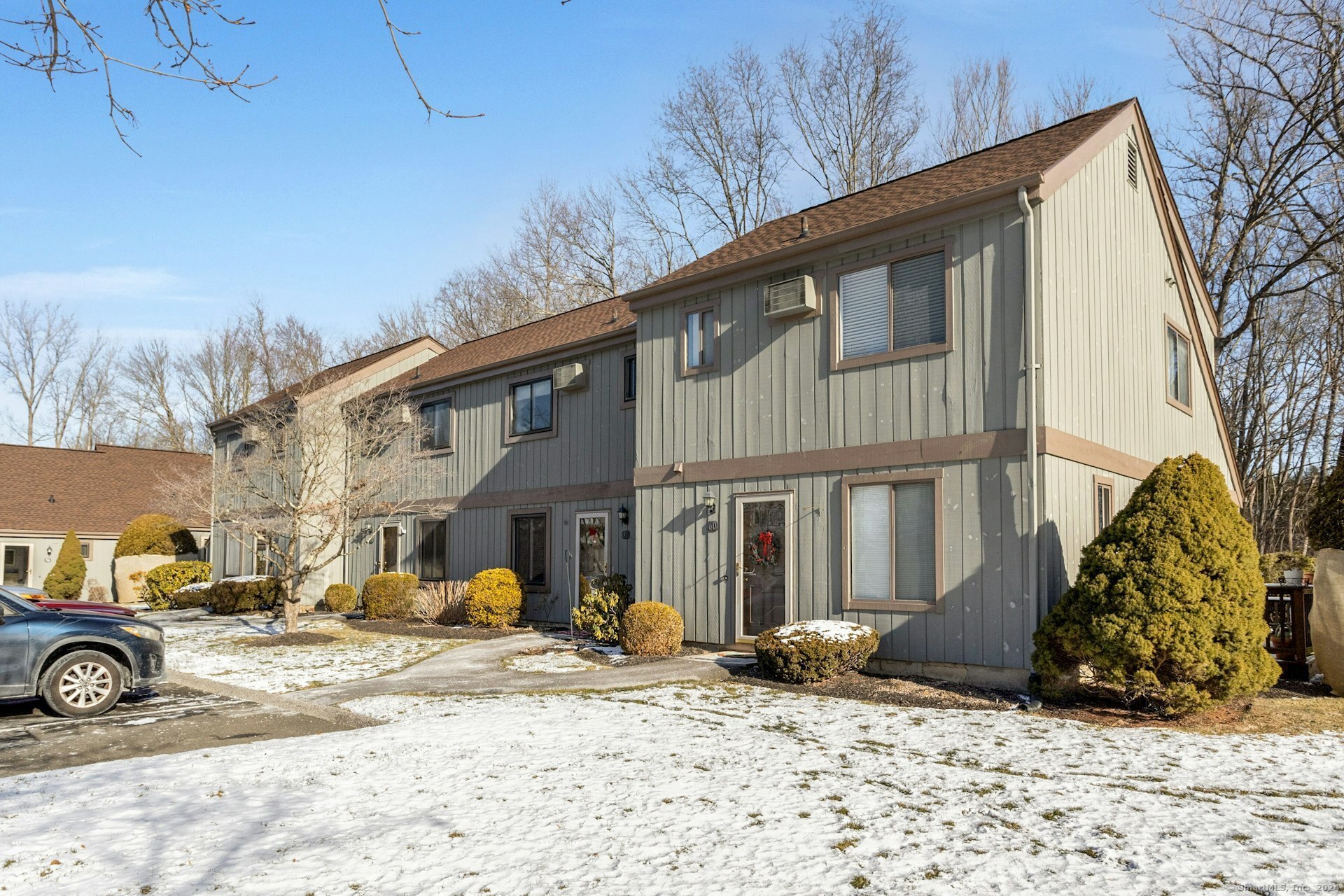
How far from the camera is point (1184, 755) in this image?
7559mm

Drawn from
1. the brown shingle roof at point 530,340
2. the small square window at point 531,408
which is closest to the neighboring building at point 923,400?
the brown shingle roof at point 530,340

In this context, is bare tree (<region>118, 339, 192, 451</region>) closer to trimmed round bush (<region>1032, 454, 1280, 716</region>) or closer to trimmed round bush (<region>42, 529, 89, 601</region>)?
trimmed round bush (<region>42, 529, 89, 601</region>)

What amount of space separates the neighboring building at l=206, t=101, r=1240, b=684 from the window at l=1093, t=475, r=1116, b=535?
46mm

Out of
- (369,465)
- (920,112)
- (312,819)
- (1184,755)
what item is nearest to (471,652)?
(369,465)

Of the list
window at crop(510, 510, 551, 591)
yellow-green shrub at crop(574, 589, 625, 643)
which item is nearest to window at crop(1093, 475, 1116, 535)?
yellow-green shrub at crop(574, 589, 625, 643)

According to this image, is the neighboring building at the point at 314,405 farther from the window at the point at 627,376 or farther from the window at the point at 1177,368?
the window at the point at 1177,368

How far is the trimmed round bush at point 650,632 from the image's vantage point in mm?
13273

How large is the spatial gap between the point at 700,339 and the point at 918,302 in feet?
12.5

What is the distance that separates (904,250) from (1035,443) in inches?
120

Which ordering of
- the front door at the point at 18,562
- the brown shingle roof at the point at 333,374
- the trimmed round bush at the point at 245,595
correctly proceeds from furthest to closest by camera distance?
the front door at the point at 18,562 → the brown shingle roof at the point at 333,374 → the trimmed round bush at the point at 245,595

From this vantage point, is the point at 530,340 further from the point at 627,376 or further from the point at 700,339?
the point at 700,339

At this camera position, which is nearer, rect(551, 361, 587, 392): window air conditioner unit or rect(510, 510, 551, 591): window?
rect(551, 361, 587, 392): window air conditioner unit

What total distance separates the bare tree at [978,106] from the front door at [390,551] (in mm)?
21216

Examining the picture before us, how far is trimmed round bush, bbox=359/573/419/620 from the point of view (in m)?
19.7
